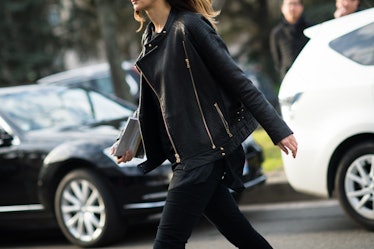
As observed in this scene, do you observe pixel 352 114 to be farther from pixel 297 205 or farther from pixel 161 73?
pixel 161 73

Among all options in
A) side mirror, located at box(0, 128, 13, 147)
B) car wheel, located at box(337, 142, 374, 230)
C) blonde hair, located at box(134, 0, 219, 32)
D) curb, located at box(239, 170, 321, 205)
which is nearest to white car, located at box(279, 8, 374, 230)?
car wheel, located at box(337, 142, 374, 230)

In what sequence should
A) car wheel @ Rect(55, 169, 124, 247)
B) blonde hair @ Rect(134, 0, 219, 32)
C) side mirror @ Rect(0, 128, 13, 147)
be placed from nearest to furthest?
blonde hair @ Rect(134, 0, 219, 32), car wheel @ Rect(55, 169, 124, 247), side mirror @ Rect(0, 128, 13, 147)

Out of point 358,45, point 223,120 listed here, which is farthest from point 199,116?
point 358,45

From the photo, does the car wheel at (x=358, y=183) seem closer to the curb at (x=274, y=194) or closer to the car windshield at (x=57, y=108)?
the curb at (x=274, y=194)

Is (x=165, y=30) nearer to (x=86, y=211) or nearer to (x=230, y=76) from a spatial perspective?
(x=230, y=76)

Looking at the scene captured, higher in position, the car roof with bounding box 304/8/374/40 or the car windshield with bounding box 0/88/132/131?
the car roof with bounding box 304/8/374/40

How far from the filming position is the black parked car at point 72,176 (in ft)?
21.2

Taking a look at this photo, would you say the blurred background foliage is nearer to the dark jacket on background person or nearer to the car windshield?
the dark jacket on background person

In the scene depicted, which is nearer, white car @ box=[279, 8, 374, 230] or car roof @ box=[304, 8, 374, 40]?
white car @ box=[279, 8, 374, 230]

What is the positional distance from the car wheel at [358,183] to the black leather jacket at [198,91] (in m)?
2.60

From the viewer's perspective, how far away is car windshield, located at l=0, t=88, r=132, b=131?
24.3 ft

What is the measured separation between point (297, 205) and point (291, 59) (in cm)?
213

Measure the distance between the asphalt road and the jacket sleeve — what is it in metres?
2.50

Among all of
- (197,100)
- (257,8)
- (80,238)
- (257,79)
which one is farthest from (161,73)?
(257,8)
